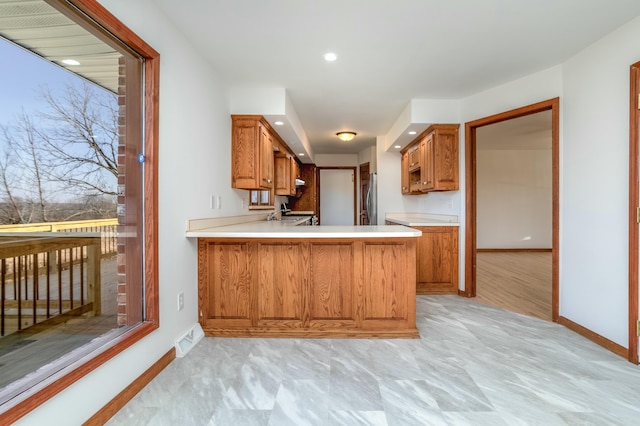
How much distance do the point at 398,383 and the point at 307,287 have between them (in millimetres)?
1005

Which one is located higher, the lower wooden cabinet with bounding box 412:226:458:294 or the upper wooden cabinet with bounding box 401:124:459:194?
the upper wooden cabinet with bounding box 401:124:459:194

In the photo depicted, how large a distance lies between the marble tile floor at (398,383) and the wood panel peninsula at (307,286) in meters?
0.13

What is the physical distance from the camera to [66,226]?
1.77m

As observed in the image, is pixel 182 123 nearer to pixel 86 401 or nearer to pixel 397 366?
pixel 86 401

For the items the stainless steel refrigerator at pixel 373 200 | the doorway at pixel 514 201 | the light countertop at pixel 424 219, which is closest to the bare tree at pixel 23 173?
the light countertop at pixel 424 219

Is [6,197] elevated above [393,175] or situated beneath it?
situated beneath

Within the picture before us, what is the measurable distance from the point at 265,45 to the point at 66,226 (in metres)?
1.89

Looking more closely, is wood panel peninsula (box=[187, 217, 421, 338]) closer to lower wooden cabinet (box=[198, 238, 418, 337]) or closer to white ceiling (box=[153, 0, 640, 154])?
lower wooden cabinet (box=[198, 238, 418, 337])

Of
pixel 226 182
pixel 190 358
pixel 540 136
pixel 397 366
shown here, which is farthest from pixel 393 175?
pixel 190 358

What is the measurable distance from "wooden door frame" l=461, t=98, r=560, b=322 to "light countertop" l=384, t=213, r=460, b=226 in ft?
0.80

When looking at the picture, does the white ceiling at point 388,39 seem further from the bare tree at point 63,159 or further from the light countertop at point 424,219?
the light countertop at point 424,219

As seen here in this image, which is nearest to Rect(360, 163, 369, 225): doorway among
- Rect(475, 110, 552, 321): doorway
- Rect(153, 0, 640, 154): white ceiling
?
Rect(475, 110, 552, 321): doorway

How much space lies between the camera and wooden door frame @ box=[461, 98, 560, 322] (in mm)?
2910

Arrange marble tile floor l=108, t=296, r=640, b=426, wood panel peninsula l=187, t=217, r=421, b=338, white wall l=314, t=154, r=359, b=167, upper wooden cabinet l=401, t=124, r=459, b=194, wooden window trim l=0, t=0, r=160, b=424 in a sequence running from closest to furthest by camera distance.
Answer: wooden window trim l=0, t=0, r=160, b=424 < marble tile floor l=108, t=296, r=640, b=426 < wood panel peninsula l=187, t=217, r=421, b=338 < upper wooden cabinet l=401, t=124, r=459, b=194 < white wall l=314, t=154, r=359, b=167
